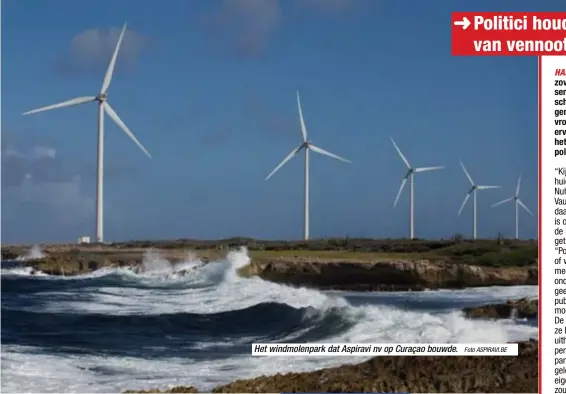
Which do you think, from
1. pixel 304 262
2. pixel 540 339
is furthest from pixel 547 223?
pixel 304 262

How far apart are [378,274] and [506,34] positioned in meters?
1.61

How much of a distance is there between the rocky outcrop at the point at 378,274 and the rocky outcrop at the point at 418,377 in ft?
1.56

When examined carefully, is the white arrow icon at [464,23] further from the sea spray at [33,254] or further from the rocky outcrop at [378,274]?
the sea spray at [33,254]

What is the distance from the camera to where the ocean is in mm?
5980

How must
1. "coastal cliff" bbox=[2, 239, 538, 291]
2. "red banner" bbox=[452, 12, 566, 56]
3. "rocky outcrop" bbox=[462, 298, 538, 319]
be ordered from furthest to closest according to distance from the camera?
"coastal cliff" bbox=[2, 239, 538, 291] < "rocky outcrop" bbox=[462, 298, 538, 319] < "red banner" bbox=[452, 12, 566, 56]

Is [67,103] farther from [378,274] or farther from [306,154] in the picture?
[378,274]

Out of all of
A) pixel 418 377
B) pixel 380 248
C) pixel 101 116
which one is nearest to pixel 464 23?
pixel 380 248

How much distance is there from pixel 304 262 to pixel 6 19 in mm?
2257

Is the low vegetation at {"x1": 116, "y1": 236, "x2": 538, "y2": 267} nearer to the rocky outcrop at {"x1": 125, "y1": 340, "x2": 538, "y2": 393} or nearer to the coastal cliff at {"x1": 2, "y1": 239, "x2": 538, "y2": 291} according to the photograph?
the coastal cliff at {"x1": 2, "y1": 239, "x2": 538, "y2": 291}

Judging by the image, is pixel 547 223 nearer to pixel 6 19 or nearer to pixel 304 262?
pixel 304 262

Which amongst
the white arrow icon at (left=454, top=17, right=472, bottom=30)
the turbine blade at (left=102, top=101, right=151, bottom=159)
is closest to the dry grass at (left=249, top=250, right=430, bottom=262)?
the turbine blade at (left=102, top=101, right=151, bottom=159)

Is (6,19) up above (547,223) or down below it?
above

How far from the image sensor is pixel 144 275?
20.2 feet

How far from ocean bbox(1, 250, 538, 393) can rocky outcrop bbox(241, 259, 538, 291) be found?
52mm
